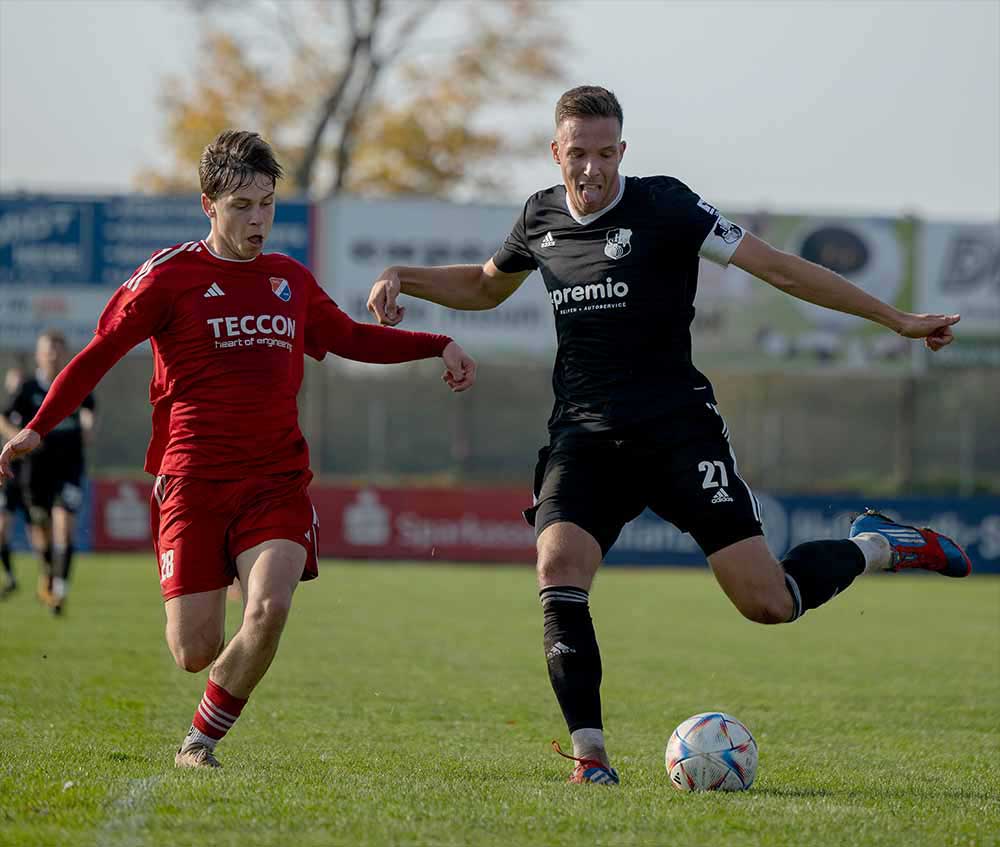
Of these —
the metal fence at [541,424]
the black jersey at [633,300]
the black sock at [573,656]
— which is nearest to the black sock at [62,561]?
the black jersey at [633,300]

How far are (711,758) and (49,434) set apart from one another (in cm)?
966

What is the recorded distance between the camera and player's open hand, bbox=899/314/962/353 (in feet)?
18.2

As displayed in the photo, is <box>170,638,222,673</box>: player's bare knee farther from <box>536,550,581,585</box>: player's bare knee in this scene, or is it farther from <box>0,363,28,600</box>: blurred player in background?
<box>0,363,28,600</box>: blurred player in background

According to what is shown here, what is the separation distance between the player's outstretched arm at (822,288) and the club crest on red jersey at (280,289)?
1721 mm

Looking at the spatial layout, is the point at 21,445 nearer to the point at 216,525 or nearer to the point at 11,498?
the point at 216,525

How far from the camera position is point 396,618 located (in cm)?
1333

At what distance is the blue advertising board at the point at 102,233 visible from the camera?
25.2 metres

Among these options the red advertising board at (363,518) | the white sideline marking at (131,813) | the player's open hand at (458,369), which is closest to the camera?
the white sideline marking at (131,813)

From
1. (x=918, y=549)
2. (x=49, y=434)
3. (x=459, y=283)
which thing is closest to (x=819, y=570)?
(x=918, y=549)

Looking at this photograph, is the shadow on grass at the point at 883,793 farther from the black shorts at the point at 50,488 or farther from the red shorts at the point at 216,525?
the black shorts at the point at 50,488

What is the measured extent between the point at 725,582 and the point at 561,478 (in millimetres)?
732

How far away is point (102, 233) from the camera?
25234mm

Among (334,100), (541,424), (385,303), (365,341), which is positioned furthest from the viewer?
(334,100)

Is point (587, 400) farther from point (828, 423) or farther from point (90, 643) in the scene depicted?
point (828, 423)
